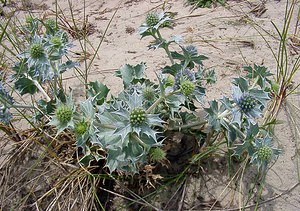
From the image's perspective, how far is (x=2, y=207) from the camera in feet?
5.67

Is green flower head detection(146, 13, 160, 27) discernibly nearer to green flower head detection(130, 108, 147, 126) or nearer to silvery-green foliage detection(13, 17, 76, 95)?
silvery-green foliage detection(13, 17, 76, 95)

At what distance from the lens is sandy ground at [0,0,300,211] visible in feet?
6.01

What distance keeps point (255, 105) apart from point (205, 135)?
0.30 m

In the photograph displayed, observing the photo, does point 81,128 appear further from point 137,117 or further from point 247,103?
point 247,103

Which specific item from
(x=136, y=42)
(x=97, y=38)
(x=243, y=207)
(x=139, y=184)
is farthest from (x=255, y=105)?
(x=97, y=38)

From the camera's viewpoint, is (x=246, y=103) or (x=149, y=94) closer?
(x=246, y=103)

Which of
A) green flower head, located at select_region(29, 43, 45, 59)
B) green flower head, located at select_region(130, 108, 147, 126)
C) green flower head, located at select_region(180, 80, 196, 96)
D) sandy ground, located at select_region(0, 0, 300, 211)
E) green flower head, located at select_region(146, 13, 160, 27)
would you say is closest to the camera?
green flower head, located at select_region(130, 108, 147, 126)

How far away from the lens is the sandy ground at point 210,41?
6.01 ft

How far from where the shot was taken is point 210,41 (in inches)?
91.9

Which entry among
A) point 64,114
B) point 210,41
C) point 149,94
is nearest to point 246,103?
point 149,94

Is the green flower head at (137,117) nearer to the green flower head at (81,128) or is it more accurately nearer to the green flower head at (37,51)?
the green flower head at (81,128)

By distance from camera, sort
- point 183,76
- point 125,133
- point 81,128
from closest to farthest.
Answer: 1. point 125,133
2. point 81,128
3. point 183,76

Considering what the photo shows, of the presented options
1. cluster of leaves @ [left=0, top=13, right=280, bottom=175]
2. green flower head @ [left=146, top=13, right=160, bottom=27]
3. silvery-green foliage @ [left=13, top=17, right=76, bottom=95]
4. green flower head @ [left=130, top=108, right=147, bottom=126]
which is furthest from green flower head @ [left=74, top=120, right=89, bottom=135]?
green flower head @ [left=146, top=13, right=160, bottom=27]

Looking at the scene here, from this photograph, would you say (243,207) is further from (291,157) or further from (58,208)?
(58,208)
